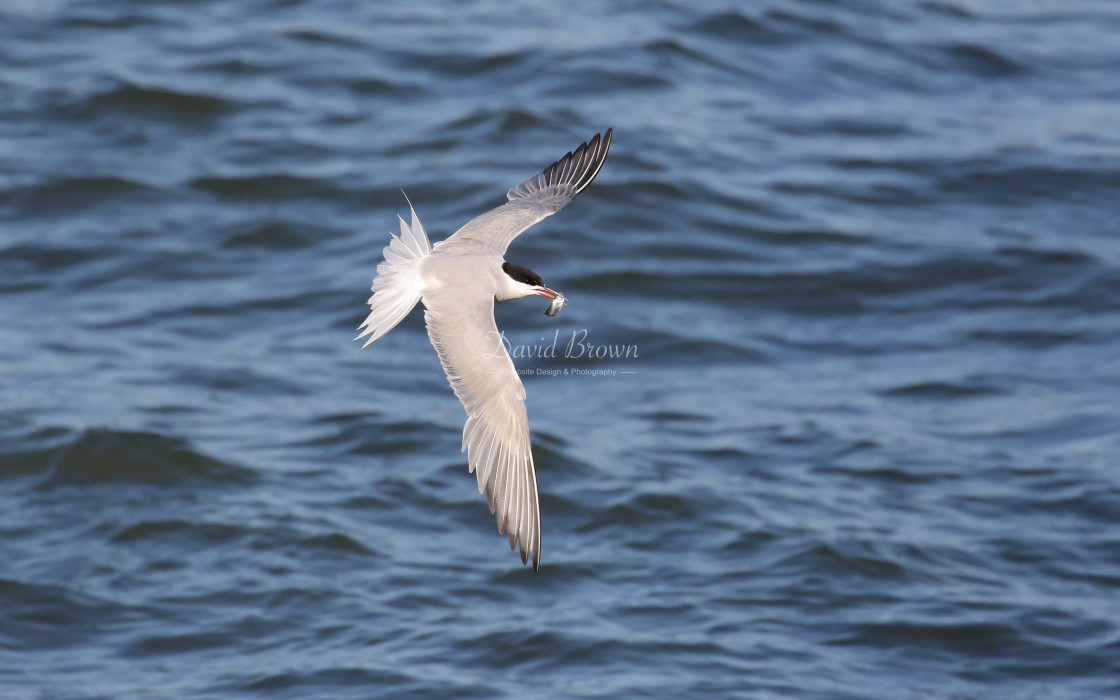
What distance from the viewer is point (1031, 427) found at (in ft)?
29.1

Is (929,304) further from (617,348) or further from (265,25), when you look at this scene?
(265,25)

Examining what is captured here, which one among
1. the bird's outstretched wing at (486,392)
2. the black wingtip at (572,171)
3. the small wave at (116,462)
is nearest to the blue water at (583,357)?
the small wave at (116,462)

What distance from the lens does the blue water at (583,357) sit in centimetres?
723

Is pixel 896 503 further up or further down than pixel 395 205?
further down

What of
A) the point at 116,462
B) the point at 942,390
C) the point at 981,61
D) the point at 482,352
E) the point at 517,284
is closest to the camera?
the point at 482,352

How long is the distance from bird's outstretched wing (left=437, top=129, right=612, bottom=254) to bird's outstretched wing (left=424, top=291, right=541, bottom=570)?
451mm

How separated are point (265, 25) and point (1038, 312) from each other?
26.0 ft

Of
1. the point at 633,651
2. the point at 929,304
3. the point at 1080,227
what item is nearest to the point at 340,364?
the point at 633,651

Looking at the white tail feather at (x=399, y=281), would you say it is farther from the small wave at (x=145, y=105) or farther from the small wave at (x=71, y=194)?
the small wave at (x=145, y=105)

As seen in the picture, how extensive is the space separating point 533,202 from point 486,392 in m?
1.23

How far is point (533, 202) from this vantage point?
231 inches

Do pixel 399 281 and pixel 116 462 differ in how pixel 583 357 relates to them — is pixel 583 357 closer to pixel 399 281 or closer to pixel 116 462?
pixel 116 462

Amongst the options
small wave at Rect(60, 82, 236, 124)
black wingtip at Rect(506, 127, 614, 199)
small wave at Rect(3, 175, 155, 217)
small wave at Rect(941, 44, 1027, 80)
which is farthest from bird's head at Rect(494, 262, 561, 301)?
small wave at Rect(941, 44, 1027, 80)

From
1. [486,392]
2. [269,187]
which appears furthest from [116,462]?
[486,392]
